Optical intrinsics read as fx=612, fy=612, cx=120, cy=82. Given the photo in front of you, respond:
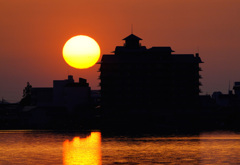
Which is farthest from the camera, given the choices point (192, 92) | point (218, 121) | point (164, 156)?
point (218, 121)

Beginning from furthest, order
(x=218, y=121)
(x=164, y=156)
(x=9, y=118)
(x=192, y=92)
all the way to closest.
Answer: (x=9, y=118) < (x=218, y=121) < (x=192, y=92) < (x=164, y=156)

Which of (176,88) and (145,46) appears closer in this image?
(176,88)

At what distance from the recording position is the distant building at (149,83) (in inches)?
6747

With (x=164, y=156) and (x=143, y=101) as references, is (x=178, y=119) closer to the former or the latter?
(x=143, y=101)

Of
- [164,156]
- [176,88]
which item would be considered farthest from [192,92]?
[164,156]

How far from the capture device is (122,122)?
17175cm

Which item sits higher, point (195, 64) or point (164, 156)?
point (195, 64)

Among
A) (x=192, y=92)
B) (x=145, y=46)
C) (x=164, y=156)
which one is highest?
(x=145, y=46)

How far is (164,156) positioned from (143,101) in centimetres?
8430

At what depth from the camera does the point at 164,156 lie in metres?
88.6

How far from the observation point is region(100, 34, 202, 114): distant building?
562ft

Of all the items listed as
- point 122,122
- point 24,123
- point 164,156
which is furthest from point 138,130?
point 164,156

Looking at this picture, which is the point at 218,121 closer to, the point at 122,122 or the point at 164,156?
the point at 122,122

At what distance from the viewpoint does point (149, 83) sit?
571ft
